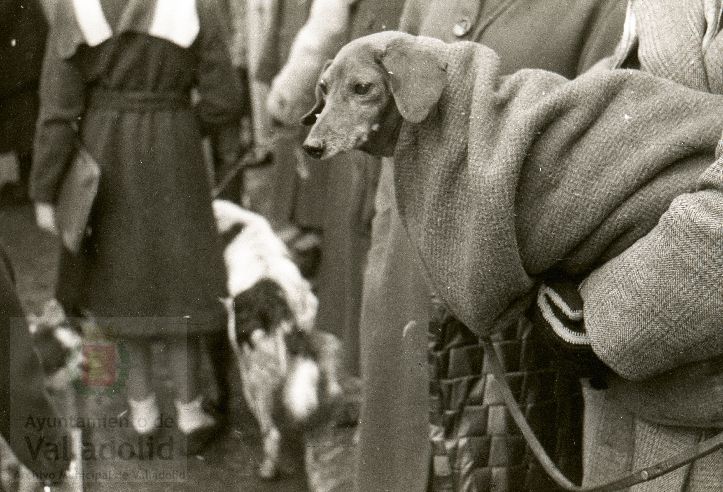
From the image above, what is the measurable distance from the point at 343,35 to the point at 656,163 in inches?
39.3

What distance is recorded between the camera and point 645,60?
5.25ft

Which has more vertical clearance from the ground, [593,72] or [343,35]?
[593,72]

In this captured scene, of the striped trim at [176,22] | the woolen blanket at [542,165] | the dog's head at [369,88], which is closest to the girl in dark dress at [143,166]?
the striped trim at [176,22]

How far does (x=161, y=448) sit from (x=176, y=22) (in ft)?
3.55

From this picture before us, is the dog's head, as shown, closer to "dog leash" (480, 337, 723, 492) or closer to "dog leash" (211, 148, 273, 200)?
"dog leash" (480, 337, 723, 492)

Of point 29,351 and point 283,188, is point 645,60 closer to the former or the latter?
point 283,188

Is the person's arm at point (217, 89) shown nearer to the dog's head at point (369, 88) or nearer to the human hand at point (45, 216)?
the human hand at point (45, 216)

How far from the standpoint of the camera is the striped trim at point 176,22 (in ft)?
7.57

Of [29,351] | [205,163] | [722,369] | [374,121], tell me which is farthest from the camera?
Answer: [205,163]

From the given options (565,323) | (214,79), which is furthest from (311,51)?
(565,323)

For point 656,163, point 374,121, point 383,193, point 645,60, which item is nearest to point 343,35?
point 383,193

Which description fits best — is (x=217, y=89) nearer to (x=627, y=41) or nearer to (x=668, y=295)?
(x=627, y=41)

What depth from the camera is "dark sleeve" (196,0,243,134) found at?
2.35m

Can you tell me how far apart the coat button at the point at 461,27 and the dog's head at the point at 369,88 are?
31 centimetres
